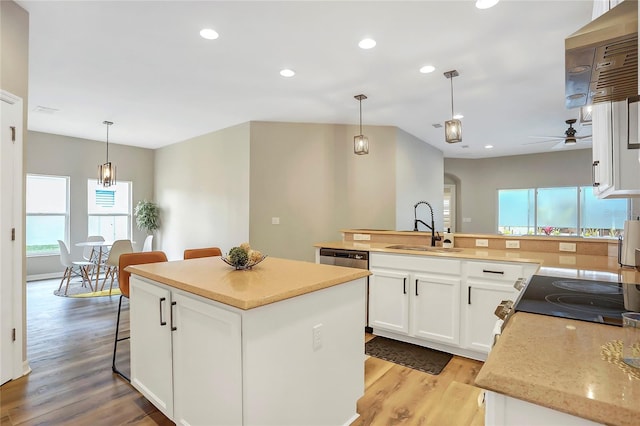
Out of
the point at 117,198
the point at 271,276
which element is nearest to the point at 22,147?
the point at 271,276

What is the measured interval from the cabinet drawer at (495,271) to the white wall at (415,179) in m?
2.62

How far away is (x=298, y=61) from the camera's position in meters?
3.19

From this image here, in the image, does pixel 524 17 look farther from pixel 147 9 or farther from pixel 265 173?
pixel 265 173

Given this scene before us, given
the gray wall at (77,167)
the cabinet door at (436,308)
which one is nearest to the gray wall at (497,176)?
the cabinet door at (436,308)

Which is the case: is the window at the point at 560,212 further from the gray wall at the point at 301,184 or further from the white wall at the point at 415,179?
the gray wall at the point at 301,184

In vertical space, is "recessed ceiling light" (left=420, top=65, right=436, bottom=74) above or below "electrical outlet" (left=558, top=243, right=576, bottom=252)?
above

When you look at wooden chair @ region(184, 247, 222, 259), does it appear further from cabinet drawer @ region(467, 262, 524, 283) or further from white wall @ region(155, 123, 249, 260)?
cabinet drawer @ region(467, 262, 524, 283)

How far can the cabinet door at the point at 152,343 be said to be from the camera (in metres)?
1.84

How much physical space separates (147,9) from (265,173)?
292 centimetres

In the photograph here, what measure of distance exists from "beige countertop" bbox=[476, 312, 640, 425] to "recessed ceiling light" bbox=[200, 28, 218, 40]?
2865mm

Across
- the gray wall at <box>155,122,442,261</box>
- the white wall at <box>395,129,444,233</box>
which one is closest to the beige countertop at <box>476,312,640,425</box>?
the gray wall at <box>155,122,442,261</box>

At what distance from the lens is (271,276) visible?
1876 mm

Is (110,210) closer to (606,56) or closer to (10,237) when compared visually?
(10,237)

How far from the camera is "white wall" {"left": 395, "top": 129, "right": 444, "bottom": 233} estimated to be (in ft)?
18.2
